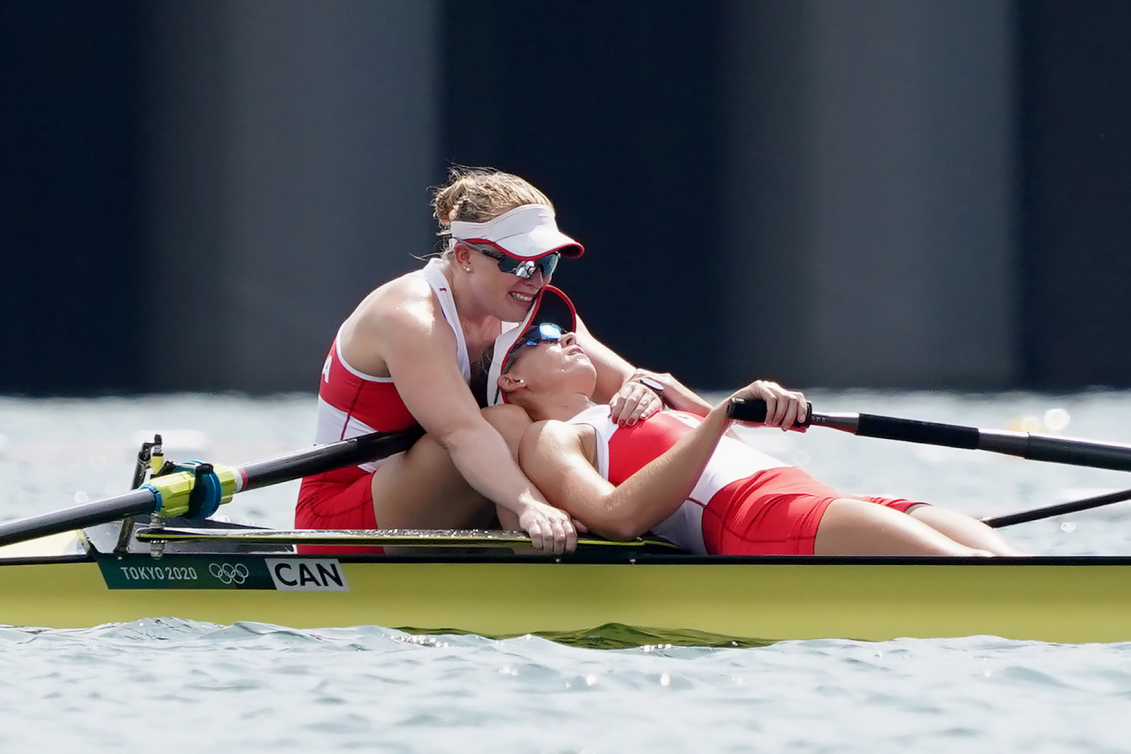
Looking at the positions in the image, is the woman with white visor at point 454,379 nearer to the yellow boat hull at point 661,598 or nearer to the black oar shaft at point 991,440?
the yellow boat hull at point 661,598

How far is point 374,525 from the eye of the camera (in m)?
4.58

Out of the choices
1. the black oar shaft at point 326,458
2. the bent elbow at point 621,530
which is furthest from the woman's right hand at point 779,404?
the black oar shaft at point 326,458

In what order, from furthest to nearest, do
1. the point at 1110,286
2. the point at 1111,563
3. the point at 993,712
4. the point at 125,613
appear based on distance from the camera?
the point at 1110,286, the point at 125,613, the point at 1111,563, the point at 993,712

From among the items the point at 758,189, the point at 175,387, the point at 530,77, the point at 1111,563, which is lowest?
the point at 175,387

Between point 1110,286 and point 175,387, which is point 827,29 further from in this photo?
point 175,387

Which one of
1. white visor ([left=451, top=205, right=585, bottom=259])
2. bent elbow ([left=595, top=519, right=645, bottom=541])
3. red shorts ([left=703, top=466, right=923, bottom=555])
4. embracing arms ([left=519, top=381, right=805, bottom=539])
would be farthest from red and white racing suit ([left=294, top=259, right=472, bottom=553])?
red shorts ([left=703, top=466, right=923, bottom=555])

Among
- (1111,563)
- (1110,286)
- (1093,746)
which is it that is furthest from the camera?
(1110,286)

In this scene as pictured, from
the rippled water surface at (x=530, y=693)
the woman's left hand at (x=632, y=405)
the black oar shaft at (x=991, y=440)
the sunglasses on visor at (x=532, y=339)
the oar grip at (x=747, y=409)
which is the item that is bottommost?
the rippled water surface at (x=530, y=693)

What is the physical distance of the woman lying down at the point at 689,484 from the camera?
3920 millimetres

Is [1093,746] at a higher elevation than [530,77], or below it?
below

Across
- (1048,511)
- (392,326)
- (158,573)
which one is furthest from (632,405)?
(1048,511)

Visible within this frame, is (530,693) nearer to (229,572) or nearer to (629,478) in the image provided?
(629,478)

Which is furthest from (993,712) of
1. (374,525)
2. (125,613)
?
(125,613)

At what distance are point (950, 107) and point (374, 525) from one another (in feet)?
49.6
